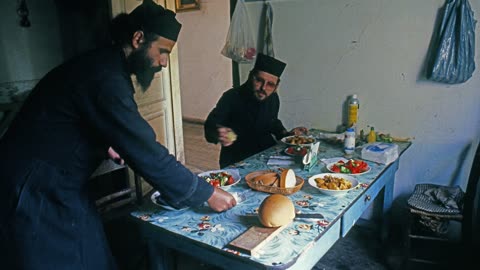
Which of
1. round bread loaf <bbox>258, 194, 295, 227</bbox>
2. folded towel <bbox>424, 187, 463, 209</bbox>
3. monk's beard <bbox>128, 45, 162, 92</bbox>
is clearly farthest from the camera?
folded towel <bbox>424, 187, 463, 209</bbox>

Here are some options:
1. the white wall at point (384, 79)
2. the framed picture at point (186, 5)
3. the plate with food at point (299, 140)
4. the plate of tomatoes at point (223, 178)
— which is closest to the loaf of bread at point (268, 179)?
the plate of tomatoes at point (223, 178)

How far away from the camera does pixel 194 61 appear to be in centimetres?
604

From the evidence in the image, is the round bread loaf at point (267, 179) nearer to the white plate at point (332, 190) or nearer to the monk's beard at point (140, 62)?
the white plate at point (332, 190)

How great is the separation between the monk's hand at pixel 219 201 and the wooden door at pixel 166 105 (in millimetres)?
1705

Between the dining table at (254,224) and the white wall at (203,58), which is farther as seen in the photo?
the white wall at (203,58)

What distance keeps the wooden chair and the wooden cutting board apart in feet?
4.08

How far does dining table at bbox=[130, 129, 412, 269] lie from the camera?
121 cm

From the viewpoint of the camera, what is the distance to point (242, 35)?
3156 mm

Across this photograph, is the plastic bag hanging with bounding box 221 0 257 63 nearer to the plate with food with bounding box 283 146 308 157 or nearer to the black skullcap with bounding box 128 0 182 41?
the plate with food with bounding box 283 146 308 157

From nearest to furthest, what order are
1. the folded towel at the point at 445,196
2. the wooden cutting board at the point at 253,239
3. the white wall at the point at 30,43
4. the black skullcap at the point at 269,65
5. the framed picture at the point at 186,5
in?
the wooden cutting board at the point at 253,239
the folded towel at the point at 445,196
the black skullcap at the point at 269,65
the white wall at the point at 30,43
the framed picture at the point at 186,5

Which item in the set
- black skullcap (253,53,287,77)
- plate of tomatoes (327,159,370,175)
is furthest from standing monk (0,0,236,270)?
black skullcap (253,53,287,77)

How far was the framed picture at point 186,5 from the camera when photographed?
570 cm

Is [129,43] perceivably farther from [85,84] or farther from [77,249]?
[77,249]

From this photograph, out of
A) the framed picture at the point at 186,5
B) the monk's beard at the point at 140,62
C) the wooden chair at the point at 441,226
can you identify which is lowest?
the wooden chair at the point at 441,226
